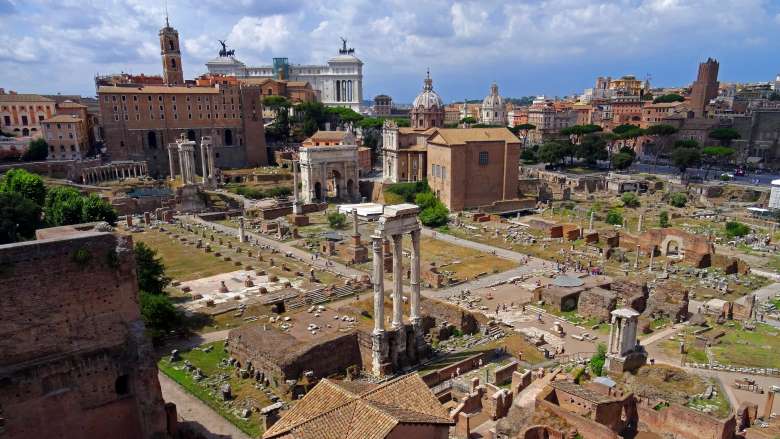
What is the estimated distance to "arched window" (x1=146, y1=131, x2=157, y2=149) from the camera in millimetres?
81938

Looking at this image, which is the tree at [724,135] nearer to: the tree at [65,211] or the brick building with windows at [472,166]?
the brick building with windows at [472,166]

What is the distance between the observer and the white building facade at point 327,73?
469 feet

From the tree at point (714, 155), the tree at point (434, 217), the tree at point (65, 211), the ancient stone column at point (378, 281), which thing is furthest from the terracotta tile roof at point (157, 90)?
the tree at point (714, 155)

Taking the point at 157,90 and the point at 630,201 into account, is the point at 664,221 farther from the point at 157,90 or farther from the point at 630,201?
the point at 157,90

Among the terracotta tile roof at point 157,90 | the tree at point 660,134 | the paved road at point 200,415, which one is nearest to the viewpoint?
the paved road at point 200,415

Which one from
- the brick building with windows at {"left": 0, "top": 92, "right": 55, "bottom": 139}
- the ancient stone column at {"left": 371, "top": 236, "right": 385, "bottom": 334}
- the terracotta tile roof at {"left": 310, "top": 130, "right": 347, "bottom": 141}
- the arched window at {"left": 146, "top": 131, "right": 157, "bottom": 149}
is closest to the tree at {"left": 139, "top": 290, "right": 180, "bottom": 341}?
the ancient stone column at {"left": 371, "top": 236, "right": 385, "bottom": 334}

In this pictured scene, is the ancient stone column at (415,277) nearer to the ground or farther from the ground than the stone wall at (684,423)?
farther from the ground

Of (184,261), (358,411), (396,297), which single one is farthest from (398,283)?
(184,261)

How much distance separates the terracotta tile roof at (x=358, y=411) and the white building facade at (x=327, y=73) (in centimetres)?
13308

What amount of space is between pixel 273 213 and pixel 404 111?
113157 millimetres

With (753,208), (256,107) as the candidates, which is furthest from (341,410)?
(256,107)

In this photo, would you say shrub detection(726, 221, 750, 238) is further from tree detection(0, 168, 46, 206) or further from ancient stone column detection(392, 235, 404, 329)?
tree detection(0, 168, 46, 206)

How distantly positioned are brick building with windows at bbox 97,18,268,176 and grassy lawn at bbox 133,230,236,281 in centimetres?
Answer: 3462

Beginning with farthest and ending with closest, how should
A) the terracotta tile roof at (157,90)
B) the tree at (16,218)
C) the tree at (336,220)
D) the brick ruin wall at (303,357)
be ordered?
the terracotta tile roof at (157,90) → the tree at (336,220) → the tree at (16,218) → the brick ruin wall at (303,357)
